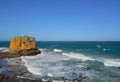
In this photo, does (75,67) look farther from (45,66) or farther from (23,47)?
(23,47)

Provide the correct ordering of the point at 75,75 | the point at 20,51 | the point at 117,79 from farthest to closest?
the point at 20,51 < the point at 75,75 < the point at 117,79

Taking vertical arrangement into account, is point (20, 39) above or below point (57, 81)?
above

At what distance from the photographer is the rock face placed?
158 feet

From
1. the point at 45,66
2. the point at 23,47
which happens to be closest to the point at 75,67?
the point at 45,66

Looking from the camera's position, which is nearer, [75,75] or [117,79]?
[117,79]

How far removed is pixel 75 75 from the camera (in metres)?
24.2

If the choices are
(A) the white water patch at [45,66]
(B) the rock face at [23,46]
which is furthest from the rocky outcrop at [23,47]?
(A) the white water patch at [45,66]

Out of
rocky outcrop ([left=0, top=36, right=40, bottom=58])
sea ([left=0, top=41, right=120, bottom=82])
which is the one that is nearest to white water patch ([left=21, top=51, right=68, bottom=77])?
sea ([left=0, top=41, right=120, bottom=82])

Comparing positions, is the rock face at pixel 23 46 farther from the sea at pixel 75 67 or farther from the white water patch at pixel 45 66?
the white water patch at pixel 45 66

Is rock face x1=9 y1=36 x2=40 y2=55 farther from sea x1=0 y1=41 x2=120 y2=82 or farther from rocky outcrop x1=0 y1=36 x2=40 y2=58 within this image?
sea x1=0 y1=41 x2=120 y2=82

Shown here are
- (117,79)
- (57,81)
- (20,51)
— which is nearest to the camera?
(57,81)

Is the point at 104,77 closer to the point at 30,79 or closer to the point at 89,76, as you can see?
the point at 89,76

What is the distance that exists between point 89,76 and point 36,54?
93.6 ft

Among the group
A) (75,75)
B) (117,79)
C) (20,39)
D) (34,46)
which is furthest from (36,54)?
(117,79)
